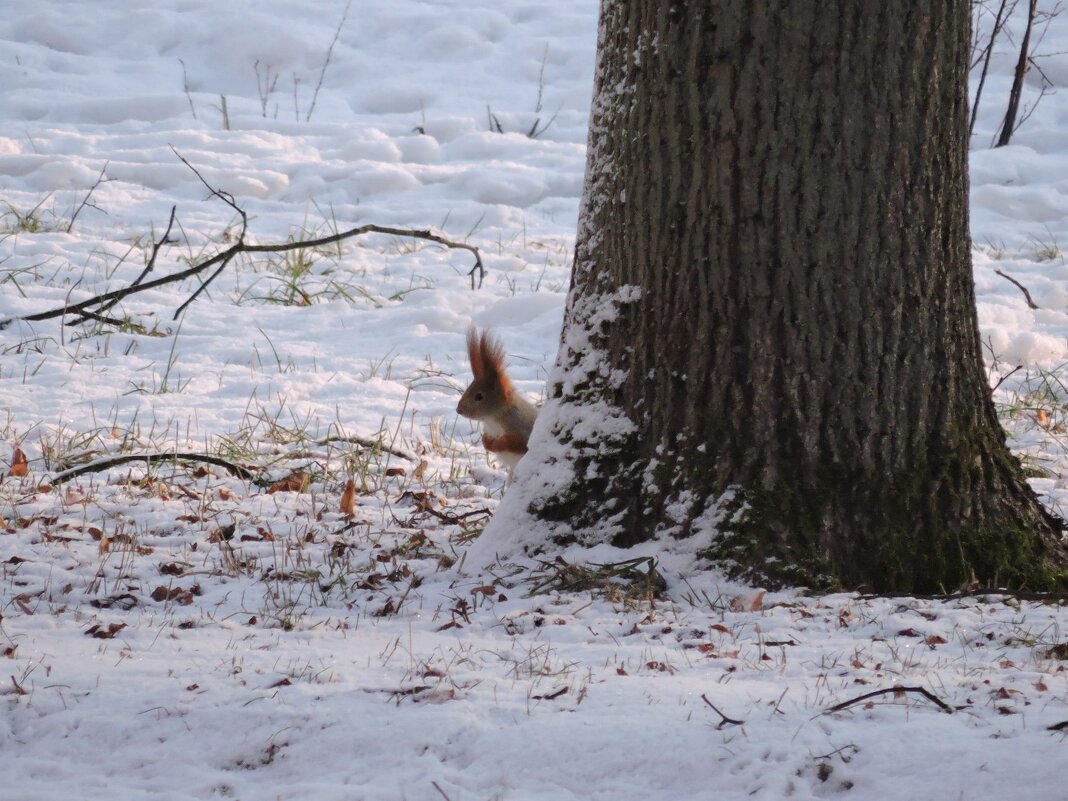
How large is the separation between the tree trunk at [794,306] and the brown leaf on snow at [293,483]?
1231 millimetres

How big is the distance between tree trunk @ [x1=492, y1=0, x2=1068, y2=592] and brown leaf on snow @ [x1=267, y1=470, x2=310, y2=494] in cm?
123

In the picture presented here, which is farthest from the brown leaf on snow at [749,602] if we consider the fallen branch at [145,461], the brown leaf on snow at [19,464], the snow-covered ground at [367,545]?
the brown leaf on snow at [19,464]

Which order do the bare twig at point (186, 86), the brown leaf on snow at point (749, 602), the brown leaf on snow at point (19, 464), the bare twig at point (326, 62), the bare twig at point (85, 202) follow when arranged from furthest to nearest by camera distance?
the bare twig at point (326, 62)
the bare twig at point (186, 86)
the bare twig at point (85, 202)
the brown leaf on snow at point (19, 464)
the brown leaf on snow at point (749, 602)

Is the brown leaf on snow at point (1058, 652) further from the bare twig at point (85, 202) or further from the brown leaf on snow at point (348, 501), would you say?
the bare twig at point (85, 202)

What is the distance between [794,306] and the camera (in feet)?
8.83

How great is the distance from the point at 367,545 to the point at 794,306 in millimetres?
1414

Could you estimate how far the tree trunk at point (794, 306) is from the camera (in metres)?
2.63

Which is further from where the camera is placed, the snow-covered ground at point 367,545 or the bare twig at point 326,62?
the bare twig at point 326,62

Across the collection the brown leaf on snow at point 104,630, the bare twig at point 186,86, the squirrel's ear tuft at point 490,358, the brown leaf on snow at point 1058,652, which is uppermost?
the bare twig at point 186,86

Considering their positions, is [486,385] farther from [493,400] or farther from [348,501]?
[348,501]

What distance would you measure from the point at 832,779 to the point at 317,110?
9.46 meters

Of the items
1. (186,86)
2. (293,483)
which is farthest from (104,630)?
(186,86)

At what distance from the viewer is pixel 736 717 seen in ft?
6.47

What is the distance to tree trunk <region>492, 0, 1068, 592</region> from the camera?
8.62 feet
